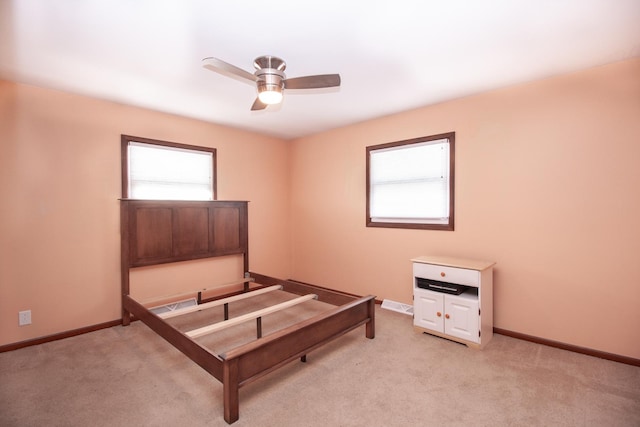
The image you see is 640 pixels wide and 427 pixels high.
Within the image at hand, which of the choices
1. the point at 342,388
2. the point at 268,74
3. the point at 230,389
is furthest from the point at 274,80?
the point at 342,388

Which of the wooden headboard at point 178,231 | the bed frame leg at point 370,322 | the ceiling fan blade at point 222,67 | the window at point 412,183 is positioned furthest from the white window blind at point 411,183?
the ceiling fan blade at point 222,67

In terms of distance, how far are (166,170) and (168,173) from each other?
43mm

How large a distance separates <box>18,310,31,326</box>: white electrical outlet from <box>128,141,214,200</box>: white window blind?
1447mm

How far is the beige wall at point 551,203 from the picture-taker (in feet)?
8.26

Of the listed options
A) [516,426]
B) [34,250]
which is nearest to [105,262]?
[34,250]

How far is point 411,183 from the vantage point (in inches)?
150

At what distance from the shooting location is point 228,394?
1844mm

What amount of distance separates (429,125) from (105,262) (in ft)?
13.3

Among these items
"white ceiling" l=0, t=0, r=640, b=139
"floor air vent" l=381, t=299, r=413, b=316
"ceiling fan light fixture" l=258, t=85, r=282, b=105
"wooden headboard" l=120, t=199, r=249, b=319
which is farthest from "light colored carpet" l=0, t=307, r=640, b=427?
"white ceiling" l=0, t=0, r=640, b=139

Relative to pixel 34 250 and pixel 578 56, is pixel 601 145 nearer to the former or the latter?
pixel 578 56

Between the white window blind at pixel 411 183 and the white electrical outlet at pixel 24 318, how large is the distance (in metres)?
3.88

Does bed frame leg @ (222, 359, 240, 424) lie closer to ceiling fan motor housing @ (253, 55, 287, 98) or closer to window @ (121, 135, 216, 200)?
ceiling fan motor housing @ (253, 55, 287, 98)

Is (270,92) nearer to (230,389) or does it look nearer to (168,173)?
(230,389)

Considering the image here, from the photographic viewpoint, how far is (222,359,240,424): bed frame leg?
1.83m
